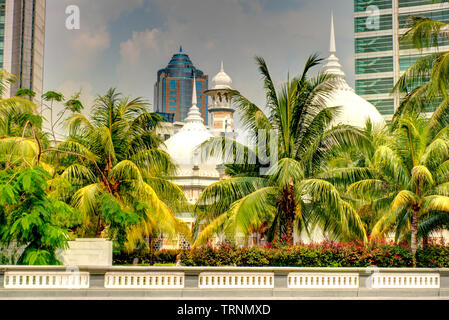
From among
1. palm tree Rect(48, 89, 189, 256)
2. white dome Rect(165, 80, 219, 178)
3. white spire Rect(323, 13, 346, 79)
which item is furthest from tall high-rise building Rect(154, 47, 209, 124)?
palm tree Rect(48, 89, 189, 256)

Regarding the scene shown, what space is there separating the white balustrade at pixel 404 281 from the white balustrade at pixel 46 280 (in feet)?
26.0

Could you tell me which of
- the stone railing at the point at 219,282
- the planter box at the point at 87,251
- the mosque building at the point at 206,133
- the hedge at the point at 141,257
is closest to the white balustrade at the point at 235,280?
the stone railing at the point at 219,282

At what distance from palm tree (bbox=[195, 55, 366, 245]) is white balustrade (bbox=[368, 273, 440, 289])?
3.33 meters

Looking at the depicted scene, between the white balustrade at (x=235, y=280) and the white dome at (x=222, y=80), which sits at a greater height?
the white dome at (x=222, y=80)

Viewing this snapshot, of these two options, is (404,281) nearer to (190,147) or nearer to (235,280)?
(235,280)

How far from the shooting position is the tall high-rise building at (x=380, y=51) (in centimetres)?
8156

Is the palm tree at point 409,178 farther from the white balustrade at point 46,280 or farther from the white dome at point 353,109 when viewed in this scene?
the white dome at point 353,109

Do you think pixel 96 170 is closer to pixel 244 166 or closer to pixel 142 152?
pixel 142 152

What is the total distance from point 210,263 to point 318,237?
49.8ft

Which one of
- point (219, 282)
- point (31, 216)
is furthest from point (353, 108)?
point (31, 216)

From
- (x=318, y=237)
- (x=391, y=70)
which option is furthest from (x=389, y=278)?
(x=391, y=70)

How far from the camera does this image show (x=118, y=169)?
961 inches
